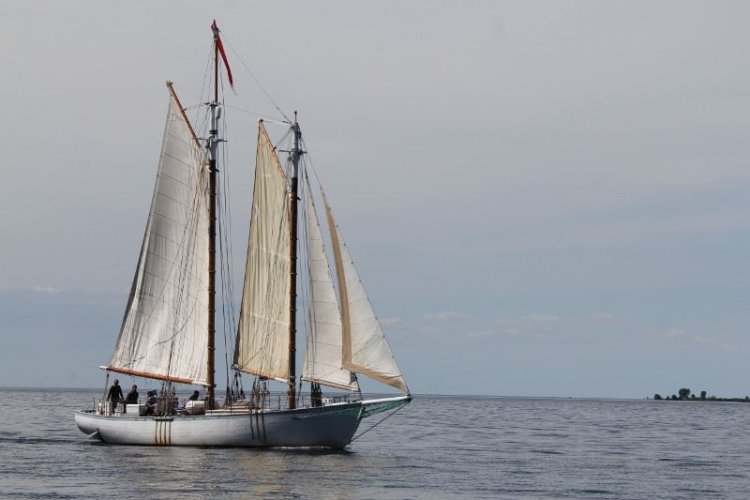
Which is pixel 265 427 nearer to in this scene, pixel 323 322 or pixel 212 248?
pixel 323 322

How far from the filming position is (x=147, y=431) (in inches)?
2810

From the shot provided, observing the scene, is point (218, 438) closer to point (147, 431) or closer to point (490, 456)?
point (147, 431)

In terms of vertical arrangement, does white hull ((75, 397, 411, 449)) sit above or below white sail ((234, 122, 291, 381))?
below

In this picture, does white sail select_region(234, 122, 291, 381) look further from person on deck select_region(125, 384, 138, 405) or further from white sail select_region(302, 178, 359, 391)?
person on deck select_region(125, 384, 138, 405)

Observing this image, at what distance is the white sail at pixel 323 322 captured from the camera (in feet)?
218

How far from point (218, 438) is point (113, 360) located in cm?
950

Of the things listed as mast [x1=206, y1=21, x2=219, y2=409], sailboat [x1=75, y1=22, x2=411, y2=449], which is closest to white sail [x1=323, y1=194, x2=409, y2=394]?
sailboat [x1=75, y1=22, x2=411, y2=449]

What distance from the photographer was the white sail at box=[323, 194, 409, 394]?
64.8m

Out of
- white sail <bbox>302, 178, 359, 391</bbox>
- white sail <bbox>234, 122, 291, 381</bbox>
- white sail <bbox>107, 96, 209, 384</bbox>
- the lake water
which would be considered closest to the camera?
the lake water

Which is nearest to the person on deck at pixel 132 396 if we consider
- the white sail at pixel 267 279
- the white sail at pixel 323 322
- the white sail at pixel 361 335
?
the white sail at pixel 267 279

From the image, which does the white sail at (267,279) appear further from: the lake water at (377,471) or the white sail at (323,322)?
the lake water at (377,471)

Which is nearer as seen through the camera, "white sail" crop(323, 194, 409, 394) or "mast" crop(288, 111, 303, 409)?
"white sail" crop(323, 194, 409, 394)

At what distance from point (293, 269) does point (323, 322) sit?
173 inches

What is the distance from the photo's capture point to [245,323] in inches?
2776
